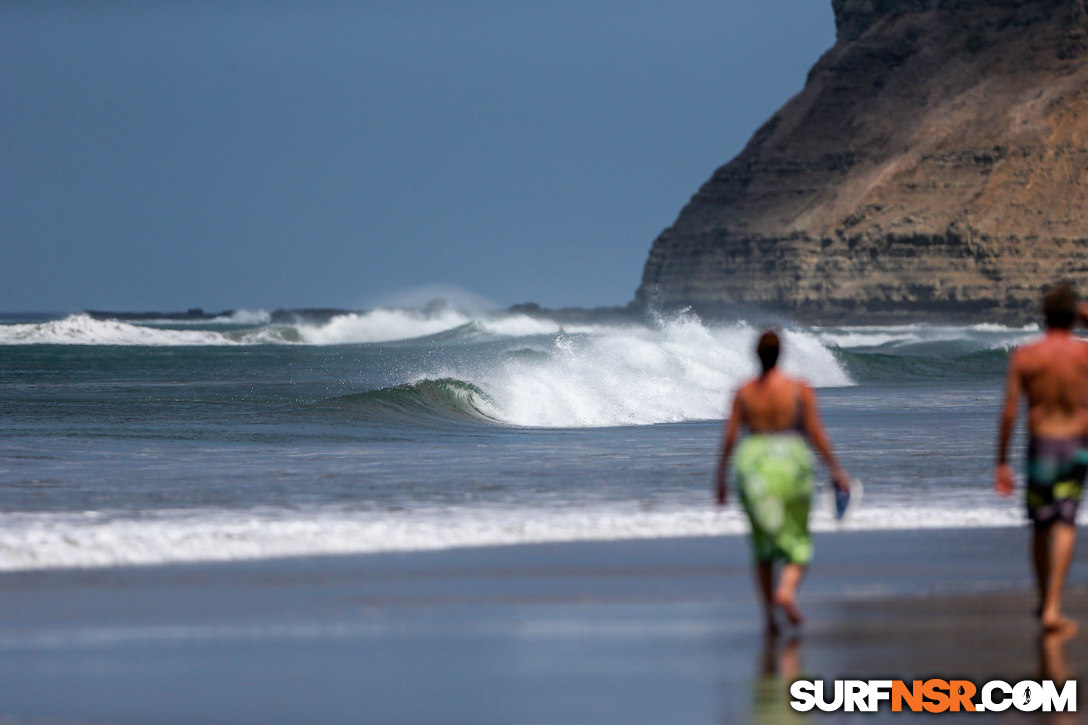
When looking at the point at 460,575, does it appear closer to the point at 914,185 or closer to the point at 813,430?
the point at 813,430

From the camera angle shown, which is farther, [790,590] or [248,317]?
[248,317]

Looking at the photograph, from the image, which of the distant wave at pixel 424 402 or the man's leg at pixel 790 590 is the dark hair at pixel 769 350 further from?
the distant wave at pixel 424 402

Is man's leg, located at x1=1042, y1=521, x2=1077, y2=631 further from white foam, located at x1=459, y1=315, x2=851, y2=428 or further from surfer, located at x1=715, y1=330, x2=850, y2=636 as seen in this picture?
white foam, located at x1=459, y1=315, x2=851, y2=428

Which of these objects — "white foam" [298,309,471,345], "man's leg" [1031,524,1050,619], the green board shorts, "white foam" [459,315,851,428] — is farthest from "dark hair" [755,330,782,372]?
"white foam" [298,309,471,345]

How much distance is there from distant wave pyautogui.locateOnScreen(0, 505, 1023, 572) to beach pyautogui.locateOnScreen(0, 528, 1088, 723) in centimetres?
39

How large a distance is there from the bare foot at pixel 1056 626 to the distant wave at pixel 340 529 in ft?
11.1

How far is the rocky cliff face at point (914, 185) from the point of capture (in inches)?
3324

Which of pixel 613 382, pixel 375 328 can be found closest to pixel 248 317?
pixel 375 328

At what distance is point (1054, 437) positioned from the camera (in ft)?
20.5

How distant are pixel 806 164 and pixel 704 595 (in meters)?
94.5

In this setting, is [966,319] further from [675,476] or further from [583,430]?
[675,476]

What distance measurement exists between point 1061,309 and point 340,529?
475 centimetres

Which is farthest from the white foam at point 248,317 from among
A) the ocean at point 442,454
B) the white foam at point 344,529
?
the white foam at point 344,529

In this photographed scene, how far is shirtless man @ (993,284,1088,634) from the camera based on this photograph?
6.21m
